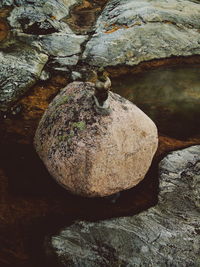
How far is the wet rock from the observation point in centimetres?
455

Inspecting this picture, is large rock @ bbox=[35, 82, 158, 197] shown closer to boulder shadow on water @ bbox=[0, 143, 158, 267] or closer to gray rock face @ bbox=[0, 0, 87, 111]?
boulder shadow on water @ bbox=[0, 143, 158, 267]

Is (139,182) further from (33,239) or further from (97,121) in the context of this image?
(33,239)

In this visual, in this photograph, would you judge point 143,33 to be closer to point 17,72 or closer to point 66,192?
point 17,72

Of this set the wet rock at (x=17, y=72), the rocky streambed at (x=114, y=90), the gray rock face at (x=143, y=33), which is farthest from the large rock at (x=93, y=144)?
the gray rock face at (x=143, y=33)

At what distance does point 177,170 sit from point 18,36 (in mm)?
4495

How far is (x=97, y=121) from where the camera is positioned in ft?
9.16

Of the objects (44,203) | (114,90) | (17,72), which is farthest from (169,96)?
(44,203)

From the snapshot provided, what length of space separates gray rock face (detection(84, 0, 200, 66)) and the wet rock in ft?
3.61

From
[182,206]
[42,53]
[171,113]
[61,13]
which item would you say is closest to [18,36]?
[42,53]

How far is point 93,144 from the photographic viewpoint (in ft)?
8.94

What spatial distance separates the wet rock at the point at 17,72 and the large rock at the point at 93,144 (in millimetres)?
1754

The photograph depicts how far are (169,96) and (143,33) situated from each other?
1991 millimetres

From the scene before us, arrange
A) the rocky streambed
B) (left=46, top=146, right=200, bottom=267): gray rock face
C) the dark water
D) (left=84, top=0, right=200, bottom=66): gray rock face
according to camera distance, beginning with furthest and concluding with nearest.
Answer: (left=84, top=0, right=200, bottom=66): gray rock face, the dark water, the rocky streambed, (left=46, top=146, right=200, bottom=267): gray rock face

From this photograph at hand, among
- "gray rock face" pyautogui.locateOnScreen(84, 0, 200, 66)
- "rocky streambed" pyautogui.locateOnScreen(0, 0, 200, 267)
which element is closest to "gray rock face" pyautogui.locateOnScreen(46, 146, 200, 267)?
"rocky streambed" pyautogui.locateOnScreen(0, 0, 200, 267)
